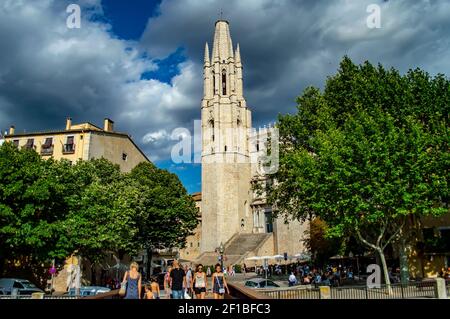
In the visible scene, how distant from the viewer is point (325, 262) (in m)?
45.1

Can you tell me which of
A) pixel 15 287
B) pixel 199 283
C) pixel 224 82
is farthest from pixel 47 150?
pixel 199 283

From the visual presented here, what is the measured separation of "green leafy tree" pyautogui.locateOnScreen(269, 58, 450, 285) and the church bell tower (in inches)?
1317

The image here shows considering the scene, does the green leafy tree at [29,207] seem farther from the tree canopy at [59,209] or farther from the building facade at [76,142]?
the building facade at [76,142]

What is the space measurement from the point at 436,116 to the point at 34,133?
4341 centimetres

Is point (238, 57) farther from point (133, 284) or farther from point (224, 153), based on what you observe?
point (133, 284)

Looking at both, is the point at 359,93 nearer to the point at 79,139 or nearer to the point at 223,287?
the point at 223,287

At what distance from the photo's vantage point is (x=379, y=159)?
2227 centimetres

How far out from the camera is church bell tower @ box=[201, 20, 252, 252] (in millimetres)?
62219

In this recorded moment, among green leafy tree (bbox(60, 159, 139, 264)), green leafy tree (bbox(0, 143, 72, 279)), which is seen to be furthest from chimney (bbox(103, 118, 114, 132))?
green leafy tree (bbox(0, 143, 72, 279))

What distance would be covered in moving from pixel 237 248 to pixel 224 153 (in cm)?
1584

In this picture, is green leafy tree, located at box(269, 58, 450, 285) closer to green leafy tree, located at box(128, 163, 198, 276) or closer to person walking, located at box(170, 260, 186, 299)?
person walking, located at box(170, 260, 186, 299)

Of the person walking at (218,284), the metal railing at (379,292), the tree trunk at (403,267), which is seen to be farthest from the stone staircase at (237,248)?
the person walking at (218,284)

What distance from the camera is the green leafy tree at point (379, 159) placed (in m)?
21.9
